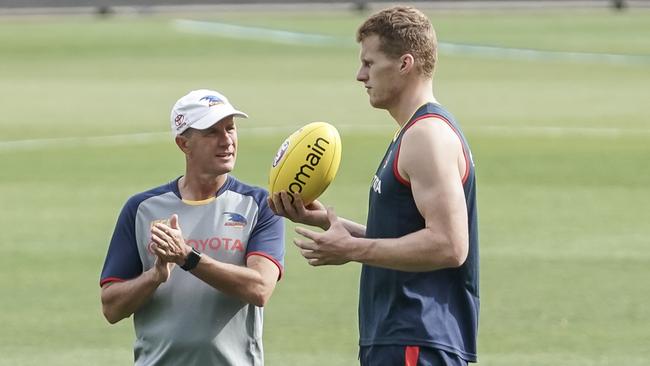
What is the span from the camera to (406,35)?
23.6 ft

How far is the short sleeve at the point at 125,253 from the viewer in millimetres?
7832

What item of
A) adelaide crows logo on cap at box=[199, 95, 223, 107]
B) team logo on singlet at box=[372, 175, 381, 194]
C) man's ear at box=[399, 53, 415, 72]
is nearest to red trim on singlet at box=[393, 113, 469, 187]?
team logo on singlet at box=[372, 175, 381, 194]

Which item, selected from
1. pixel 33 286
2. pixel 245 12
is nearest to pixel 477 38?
pixel 245 12

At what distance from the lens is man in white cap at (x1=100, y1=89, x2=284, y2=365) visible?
25.3ft

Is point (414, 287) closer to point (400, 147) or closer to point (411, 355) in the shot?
point (411, 355)

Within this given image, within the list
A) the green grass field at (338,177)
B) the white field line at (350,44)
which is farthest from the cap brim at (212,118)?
the white field line at (350,44)

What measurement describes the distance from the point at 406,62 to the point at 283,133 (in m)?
18.1

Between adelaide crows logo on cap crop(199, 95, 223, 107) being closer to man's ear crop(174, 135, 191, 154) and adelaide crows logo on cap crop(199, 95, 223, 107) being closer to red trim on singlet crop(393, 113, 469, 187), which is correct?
man's ear crop(174, 135, 191, 154)

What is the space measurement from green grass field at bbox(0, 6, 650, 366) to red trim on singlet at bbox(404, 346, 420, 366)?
456cm

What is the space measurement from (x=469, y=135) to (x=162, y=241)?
706 inches

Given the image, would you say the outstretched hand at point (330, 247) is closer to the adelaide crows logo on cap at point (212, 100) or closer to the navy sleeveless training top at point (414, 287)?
the navy sleeveless training top at point (414, 287)

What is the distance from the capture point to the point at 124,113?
28.8m

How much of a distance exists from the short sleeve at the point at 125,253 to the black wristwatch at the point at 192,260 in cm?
50

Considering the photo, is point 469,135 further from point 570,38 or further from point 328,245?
point 570,38
